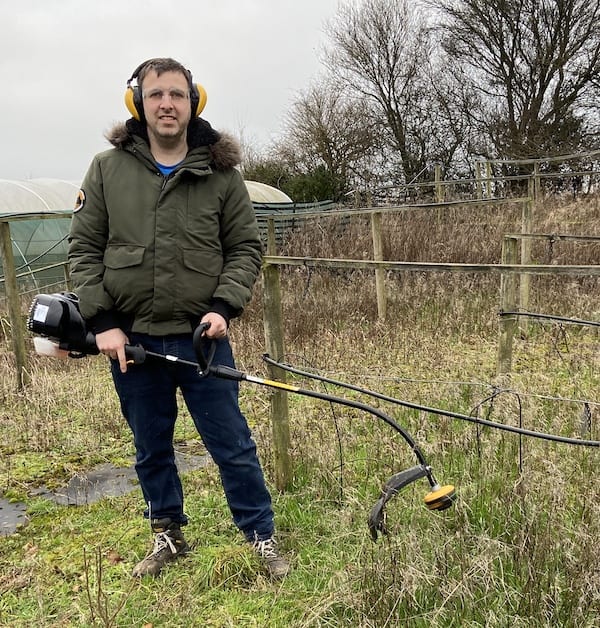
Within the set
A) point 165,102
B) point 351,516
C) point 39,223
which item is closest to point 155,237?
point 165,102

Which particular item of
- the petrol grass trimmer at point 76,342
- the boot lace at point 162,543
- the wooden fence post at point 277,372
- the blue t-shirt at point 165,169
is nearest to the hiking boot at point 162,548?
the boot lace at point 162,543

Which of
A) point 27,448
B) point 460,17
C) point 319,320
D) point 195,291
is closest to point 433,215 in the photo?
point 319,320

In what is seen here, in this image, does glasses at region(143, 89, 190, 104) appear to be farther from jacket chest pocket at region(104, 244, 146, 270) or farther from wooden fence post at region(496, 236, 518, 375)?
wooden fence post at region(496, 236, 518, 375)

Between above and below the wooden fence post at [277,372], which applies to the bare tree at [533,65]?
above

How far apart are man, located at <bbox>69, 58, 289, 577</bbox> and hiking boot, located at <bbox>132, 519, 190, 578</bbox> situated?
16.2 inches

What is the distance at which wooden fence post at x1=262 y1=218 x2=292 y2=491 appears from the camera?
114 inches

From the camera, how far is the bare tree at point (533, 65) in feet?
57.9

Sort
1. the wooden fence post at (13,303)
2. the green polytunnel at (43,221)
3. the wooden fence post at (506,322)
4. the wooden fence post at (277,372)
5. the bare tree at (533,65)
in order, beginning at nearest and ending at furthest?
the wooden fence post at (277,372) → the wooden fence post at (506,322) → the wooden fence post at (13,303) → the green polytunnel at (43,221) → the bare tree at (533,65)

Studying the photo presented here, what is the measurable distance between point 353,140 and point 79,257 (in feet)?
62.8

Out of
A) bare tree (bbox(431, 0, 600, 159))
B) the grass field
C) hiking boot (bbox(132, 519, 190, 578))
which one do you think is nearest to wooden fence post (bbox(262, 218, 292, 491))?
the grass field

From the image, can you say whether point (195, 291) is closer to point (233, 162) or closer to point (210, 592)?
point (233, 162)

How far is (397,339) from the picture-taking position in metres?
5.73

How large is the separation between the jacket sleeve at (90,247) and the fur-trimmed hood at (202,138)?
126 millimetres

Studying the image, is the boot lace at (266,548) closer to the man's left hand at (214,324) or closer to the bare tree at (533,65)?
the man's left hand at (214,324)
